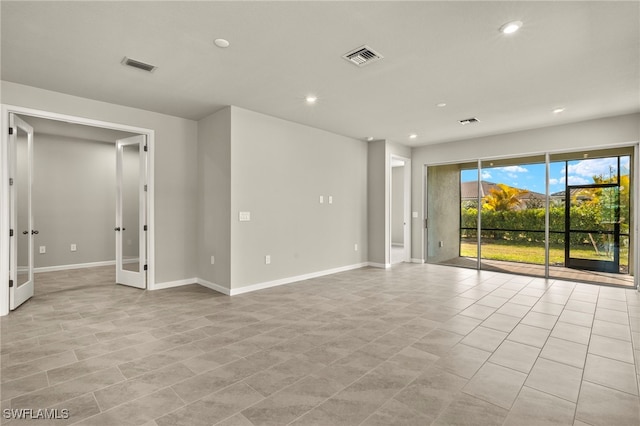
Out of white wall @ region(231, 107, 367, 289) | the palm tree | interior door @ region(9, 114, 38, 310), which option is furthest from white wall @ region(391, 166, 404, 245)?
interior door @ region(9, 114, 38, 310)

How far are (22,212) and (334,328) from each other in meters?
4.47

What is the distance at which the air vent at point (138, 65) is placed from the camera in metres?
3.33

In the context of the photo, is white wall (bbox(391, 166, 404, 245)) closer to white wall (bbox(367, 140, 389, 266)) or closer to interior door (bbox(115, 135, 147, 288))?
white wall (bbox(367, 140, 389, 266))

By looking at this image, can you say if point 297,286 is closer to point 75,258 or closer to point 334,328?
point 334,328

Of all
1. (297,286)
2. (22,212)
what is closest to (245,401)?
(297,286)

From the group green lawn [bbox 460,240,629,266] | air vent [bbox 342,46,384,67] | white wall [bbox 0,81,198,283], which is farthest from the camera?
green lawn [bbox 460,240,629,266]

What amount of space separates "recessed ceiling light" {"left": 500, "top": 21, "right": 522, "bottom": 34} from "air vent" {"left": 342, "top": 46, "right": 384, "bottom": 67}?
1.09 m

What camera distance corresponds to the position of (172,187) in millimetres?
5379

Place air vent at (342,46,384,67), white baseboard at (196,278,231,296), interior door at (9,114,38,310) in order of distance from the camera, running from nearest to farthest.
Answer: air vent at (342,46,384,67)
interior door at (9,114,38,310)
white baseboard at (196,278,231,296)

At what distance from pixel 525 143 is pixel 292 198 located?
476 cm

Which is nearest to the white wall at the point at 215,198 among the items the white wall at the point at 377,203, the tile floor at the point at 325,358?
the tile floor at the point at 325,358

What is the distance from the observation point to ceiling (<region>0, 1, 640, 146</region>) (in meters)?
2.51

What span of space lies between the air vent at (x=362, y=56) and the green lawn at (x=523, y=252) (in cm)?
529

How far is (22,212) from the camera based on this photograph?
426 centimetres
